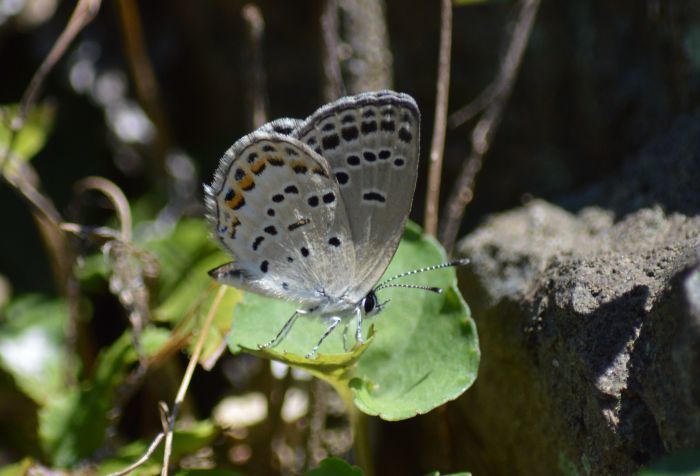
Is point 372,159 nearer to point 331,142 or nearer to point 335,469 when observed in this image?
point 331,142

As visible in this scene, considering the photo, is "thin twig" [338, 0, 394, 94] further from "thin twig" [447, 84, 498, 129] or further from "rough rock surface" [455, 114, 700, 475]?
"rough rock surface" [455, 114, 700, 475]

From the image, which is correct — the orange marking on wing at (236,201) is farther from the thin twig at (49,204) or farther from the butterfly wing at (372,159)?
the thin twig at (49,204)

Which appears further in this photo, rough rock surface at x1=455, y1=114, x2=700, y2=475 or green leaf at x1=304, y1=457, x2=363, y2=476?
green leaf at x1=304, y1=457, x2=363, y2=476

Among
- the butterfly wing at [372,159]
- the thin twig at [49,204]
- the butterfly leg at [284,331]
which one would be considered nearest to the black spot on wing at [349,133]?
the butterfly wing at [372,159]

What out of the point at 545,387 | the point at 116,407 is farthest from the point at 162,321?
the point at 545,387

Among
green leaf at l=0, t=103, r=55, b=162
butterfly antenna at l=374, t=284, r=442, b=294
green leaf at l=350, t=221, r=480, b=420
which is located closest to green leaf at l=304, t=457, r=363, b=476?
green leaf at l=350, t=221, r=480, b=420

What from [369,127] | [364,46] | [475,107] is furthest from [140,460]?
[475,107]

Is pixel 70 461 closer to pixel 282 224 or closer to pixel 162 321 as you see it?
pixel 162 321
